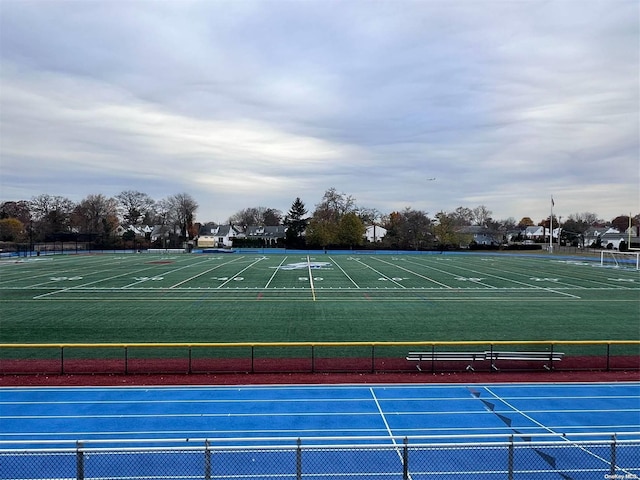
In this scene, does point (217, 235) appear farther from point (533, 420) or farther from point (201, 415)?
point (533, 420)

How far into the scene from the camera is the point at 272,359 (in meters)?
18.7

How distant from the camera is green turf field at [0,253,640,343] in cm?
2314

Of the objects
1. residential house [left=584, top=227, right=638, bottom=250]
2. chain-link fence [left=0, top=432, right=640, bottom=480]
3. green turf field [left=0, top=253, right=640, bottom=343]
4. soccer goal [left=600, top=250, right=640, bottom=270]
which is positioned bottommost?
chain-link fence [left=0, top=432, right=640, bottom=480]

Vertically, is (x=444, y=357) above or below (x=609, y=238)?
below

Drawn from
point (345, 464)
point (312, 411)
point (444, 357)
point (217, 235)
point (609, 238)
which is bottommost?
point (345, 464)

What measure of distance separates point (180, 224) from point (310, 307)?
11167 centimetres

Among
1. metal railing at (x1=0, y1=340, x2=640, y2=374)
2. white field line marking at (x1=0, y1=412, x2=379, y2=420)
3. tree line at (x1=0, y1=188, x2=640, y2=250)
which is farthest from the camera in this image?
tree line at (x1=0, y1=188, x2=640, y2=250)

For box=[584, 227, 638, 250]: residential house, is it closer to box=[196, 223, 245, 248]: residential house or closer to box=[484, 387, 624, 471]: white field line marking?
box=[196, 223, 245, 248]: residential house

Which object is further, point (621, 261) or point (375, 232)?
point (375, 232)

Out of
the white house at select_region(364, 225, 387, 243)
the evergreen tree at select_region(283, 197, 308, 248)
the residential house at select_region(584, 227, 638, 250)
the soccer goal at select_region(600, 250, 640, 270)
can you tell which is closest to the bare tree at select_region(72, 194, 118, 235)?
the evergreen tree at select_region(283, 197, 308, 248)

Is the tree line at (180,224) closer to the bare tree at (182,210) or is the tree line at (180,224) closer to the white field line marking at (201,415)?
the bare tree at (182,210)

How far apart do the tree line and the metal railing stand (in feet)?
269

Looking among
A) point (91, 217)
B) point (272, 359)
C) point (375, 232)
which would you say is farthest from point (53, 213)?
point (272, 359)

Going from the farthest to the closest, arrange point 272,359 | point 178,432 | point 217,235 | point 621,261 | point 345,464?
point 217,235 < point 621,261 < point 272,359 < point 178,432 < point 345,464
